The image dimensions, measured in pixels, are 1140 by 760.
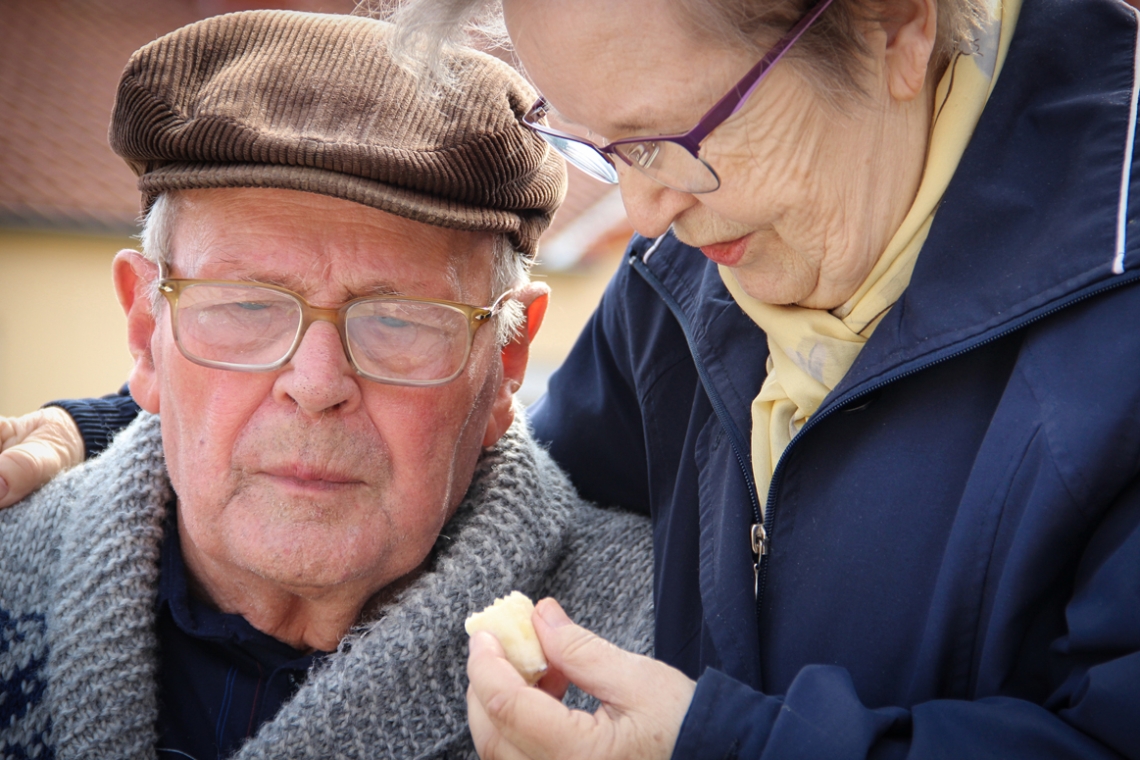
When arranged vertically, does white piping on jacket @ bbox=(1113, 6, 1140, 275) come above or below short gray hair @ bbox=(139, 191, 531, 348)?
above

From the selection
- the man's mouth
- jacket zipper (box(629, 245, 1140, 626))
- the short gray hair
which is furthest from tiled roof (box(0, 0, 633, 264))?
the man's mouth

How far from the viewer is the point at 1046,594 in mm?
1431

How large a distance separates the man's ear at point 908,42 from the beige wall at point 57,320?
30.7 ft

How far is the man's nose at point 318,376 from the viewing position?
6.39ft

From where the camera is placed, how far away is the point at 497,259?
7.32ft

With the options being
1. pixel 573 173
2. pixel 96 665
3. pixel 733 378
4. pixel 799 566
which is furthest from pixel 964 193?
pixel 573 173

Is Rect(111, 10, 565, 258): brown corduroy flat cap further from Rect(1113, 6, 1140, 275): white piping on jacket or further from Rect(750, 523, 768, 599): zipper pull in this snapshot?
Rect(1113, 6, 1140, 275): white piping on jacket

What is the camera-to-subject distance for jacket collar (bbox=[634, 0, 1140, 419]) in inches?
56.5

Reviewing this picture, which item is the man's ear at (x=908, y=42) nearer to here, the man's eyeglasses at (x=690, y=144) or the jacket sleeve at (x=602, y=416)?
the man's eyeglasses at (x=690, y=144)

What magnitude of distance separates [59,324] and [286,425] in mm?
8998

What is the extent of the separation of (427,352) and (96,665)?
939 mm

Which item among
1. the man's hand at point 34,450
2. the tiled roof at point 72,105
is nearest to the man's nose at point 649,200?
the man's hand at point 34,450

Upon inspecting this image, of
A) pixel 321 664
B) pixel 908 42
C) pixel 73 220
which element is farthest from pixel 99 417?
pixel 73 220

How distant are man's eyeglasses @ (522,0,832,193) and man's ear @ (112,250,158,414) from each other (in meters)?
1.01
